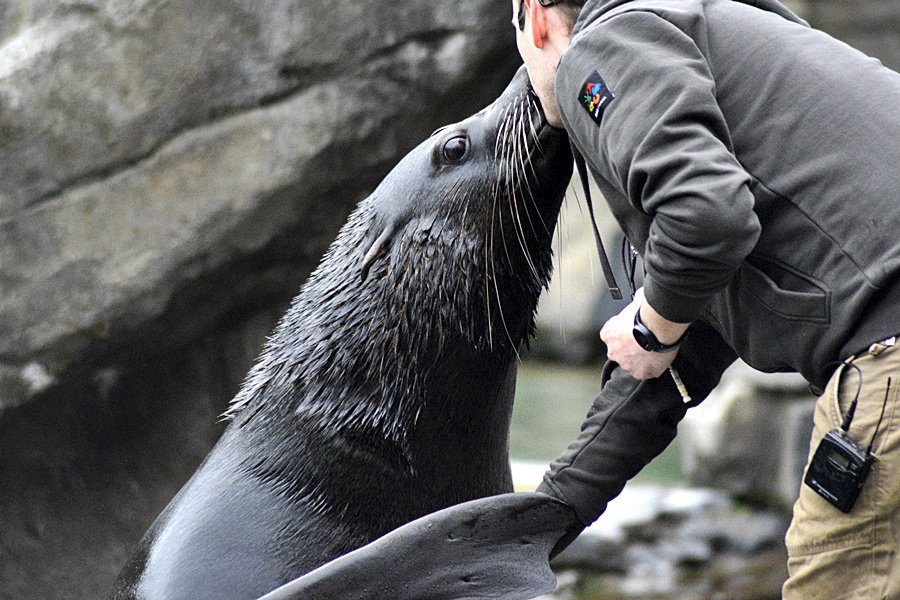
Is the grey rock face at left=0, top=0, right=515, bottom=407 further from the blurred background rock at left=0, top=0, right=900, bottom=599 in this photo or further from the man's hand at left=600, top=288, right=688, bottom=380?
the man's hand at left=600, top=288, right=688, bottom=380

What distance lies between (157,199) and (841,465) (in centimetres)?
247

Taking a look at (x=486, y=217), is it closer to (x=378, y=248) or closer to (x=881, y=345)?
(x=378, y=248)

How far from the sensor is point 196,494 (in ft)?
9.68

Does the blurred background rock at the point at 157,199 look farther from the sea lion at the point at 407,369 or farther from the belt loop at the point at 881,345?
the belt loop at the point at 881,345

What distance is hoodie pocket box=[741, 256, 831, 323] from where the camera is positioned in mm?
2248

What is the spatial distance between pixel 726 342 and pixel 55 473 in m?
2.46

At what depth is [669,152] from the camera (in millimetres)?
2061

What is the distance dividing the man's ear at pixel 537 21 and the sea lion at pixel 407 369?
32 cm

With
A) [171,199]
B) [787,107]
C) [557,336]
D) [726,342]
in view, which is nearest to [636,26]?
[787,107]

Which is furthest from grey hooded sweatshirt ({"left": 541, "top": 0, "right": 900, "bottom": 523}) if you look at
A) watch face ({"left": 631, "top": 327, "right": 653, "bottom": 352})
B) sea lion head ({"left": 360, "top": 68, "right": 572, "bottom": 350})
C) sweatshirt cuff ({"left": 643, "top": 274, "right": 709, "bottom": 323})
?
sea lion head ({"left": 360, "top": 68, "right": 572, "bottom": 350})

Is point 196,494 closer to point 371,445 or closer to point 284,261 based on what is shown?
point 371,445

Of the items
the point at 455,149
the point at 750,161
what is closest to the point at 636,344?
the point at 750,161

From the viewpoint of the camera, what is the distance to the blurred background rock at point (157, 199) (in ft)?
12.6

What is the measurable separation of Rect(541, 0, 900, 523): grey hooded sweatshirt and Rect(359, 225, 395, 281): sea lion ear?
2.27 ft
